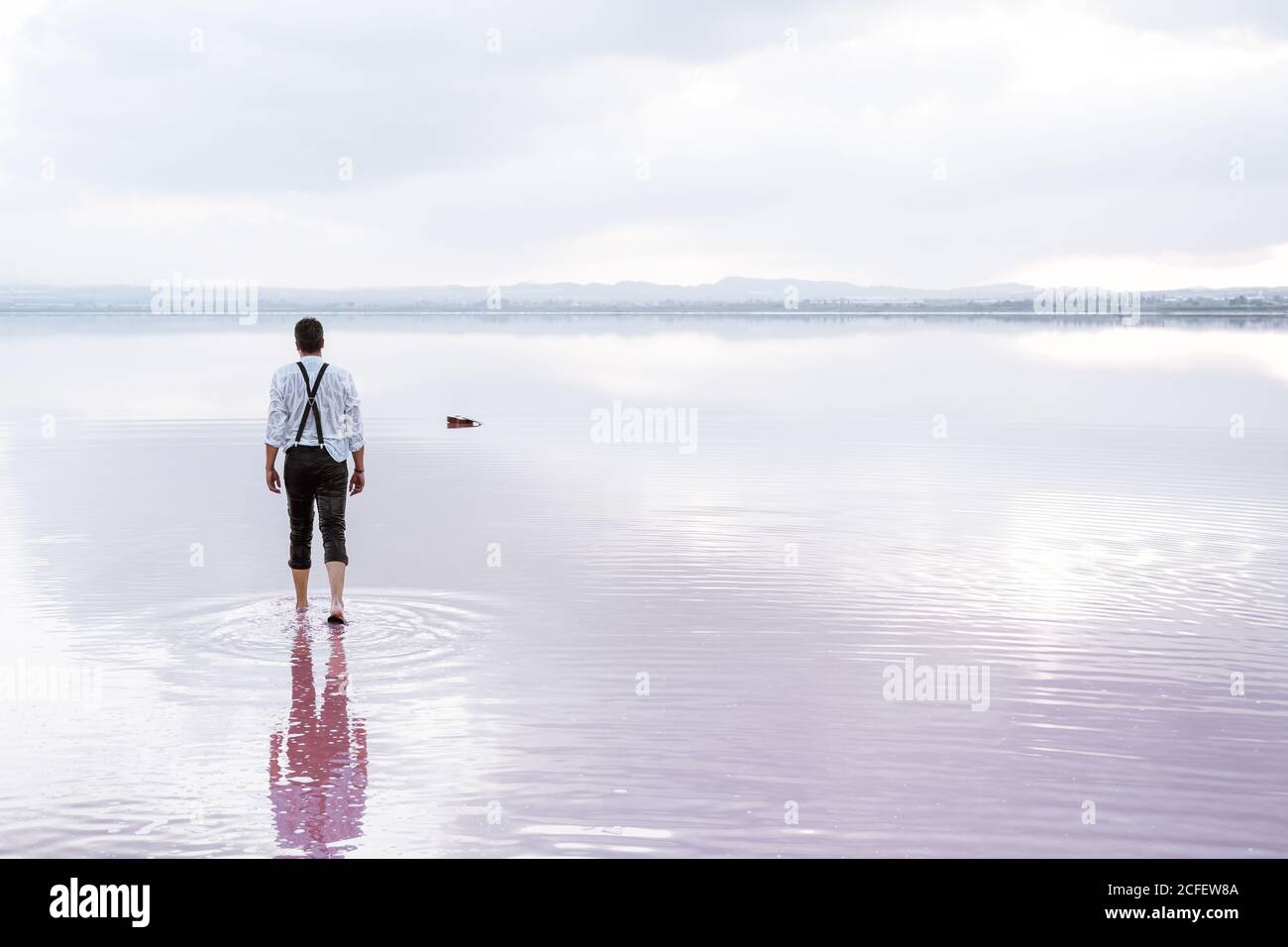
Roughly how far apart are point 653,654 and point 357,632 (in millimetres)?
2367

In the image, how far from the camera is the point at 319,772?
25.9 feet

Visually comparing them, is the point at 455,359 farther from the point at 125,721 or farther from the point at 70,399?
the point at 125,721

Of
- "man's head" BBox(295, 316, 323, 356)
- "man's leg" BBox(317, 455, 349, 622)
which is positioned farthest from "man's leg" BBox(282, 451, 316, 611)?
"man's head" BBox(295, 316, 323, 356)

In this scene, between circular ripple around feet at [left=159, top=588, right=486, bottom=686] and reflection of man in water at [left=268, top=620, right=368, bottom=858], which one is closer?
reflection of man in water at [left=268, top=620, right=368, bottom=858]

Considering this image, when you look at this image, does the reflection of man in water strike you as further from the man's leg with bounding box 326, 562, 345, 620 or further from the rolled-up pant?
the rolled-up pant

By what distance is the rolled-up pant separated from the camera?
38.7 feet

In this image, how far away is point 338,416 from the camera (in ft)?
38.8

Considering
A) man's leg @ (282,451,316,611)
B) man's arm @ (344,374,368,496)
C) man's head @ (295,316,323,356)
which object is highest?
man's head @ (295,316,323,356)

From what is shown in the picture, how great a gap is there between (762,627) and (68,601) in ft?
19.6
